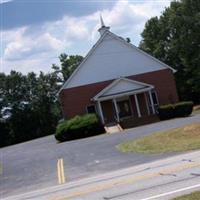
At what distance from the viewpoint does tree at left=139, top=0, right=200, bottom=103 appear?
6488cm

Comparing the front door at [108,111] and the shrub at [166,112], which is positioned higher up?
the front door at [108,111]

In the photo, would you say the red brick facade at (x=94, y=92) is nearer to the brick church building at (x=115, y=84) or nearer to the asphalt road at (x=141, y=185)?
the brick church building at (x=115, y=84)

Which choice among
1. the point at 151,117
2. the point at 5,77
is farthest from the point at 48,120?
the point at 151,117

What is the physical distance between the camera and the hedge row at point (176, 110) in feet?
144

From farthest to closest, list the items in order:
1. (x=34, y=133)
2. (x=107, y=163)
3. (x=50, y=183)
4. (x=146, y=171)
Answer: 1. (x=34, y=133)
2. (x=107, y=163)
3. (x=50, y=183)
4. (x=146, y=171)

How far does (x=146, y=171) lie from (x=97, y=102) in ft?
111

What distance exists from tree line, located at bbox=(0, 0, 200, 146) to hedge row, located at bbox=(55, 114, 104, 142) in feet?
89.5

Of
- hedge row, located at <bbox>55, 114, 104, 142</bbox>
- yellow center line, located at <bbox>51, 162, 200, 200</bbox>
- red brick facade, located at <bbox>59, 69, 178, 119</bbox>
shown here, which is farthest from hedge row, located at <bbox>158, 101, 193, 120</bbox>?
yellow center line, located at <bbox>51, 162, 200, 200</bbox>

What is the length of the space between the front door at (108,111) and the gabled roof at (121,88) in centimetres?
118

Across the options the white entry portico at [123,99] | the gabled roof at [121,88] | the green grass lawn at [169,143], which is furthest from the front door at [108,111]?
the green grass lawn at [169,143]

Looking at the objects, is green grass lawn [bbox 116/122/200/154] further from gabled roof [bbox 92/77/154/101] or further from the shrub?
gabled roof [bbox 92/77/154/101]

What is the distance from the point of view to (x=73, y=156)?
85.3 ft

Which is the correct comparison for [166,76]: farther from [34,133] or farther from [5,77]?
[5,77]

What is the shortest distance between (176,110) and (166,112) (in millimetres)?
1003
